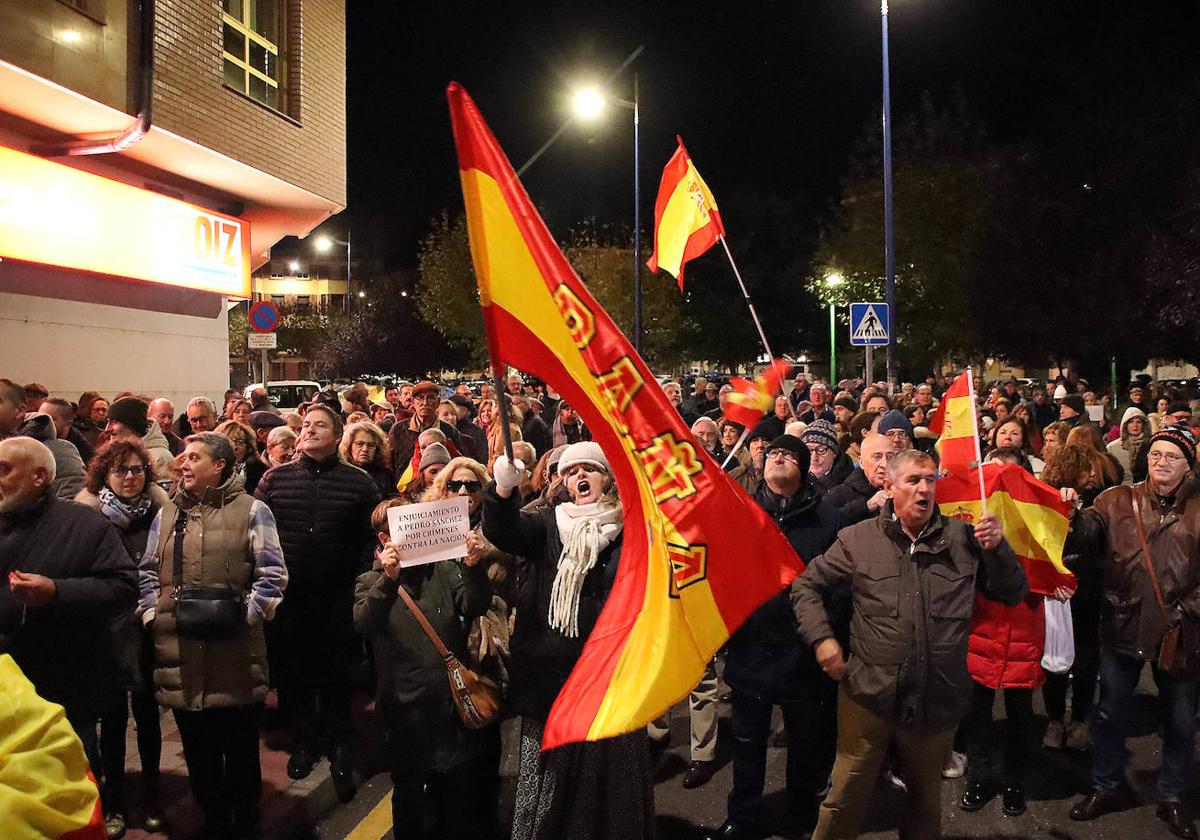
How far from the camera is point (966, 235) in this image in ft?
92.2

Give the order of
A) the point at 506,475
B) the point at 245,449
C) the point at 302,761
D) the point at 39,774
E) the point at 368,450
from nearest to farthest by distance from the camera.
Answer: the point at 39,774 → the point at 506,475 → the point at 302,761 → the point at 368,450 → the point at 245,449

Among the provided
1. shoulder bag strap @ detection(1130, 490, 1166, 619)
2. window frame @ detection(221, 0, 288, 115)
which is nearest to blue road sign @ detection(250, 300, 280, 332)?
window frame @ detection(221, 0, 288, 115)

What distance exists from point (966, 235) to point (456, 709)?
2738 centimetres

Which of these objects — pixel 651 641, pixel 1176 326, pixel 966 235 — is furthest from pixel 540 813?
pixel 966 235

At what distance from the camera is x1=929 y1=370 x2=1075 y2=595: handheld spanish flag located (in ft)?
16.1

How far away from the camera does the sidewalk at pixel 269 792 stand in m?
4.55

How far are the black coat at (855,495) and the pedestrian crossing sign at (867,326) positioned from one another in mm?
8014

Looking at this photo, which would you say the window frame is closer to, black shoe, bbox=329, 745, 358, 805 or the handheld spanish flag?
black shoe, bbox=329, 745, 358, 805

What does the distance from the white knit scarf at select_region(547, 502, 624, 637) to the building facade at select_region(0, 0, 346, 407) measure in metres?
7.84

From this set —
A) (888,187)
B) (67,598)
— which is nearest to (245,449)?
(67,598)

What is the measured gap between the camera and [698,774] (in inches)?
203

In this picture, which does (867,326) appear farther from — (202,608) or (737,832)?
(202,608)

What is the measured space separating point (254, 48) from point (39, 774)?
1346cm

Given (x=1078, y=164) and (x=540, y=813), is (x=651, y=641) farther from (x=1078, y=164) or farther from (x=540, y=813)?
(x=1078, y=164)
